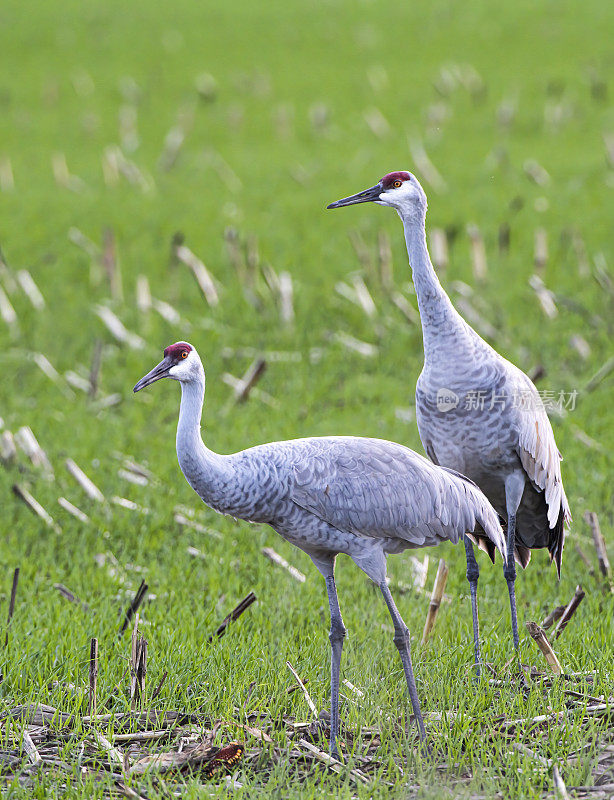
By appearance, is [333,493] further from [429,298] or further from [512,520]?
[512,520]

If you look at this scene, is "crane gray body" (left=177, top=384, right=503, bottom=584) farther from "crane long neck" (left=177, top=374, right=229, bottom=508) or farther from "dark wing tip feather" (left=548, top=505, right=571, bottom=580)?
"dark wing tip feather" (left=548, top=505, right=571, bottom=580)

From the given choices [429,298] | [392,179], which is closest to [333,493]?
[429,298]

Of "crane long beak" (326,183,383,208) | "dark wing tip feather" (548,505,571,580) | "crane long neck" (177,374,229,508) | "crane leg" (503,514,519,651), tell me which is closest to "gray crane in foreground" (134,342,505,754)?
"crane long neck" (177,374,229,508)

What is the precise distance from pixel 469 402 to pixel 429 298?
0.52 meters

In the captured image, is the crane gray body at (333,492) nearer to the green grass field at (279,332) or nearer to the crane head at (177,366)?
the crane head at (177,366)

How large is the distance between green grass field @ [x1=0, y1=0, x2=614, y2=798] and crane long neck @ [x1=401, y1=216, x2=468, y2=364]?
1539 millimetres

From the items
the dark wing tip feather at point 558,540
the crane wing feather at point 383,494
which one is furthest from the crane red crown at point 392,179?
the dark wing tip feather at point 558,540

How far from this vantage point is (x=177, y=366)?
154 inches

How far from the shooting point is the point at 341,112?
1872cm

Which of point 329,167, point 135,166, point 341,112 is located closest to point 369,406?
point 329,167

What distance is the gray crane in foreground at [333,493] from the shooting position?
3.93m

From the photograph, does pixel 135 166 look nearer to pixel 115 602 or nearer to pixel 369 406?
pixel 369 406

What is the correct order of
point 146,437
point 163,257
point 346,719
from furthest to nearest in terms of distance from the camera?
point 163,257
point 146,437
point 346,719

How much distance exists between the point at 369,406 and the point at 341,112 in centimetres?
1148
